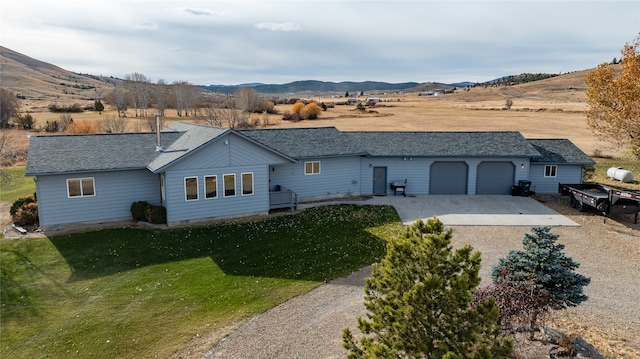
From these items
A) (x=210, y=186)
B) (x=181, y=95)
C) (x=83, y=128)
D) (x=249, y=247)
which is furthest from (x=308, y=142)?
(x=181, y=95)

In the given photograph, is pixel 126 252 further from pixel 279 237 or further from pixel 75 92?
pixel 75 92

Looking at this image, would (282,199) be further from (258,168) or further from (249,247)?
(249,247)

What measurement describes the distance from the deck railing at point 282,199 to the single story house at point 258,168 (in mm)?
51

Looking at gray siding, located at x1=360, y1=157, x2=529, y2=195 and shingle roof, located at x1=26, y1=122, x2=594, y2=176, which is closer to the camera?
shingle roof, located at x1=26, y1=122, x2=594, y2=176

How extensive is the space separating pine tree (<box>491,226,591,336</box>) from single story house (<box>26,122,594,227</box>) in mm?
13319

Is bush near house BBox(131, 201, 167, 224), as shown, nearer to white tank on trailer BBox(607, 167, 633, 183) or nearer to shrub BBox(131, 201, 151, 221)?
shrub BBox(131, 201, 151, 221)

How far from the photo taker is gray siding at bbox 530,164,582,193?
2602 cm

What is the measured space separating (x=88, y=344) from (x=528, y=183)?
77.7ft

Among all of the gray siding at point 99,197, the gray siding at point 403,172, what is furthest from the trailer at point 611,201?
the gray siding at point 99,197

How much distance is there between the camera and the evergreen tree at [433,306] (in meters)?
6.23

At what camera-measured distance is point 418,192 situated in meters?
26.0

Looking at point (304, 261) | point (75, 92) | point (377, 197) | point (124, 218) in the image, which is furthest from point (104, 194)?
point (75, 92)

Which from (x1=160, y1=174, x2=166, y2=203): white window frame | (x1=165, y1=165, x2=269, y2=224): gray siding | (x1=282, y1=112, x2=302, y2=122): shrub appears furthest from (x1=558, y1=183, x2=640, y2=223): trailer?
(x1=282, y1=112, x2=302, y2=122): shrub

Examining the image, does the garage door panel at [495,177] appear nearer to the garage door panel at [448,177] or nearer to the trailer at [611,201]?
the garage door panel at [448,177]
